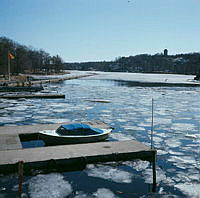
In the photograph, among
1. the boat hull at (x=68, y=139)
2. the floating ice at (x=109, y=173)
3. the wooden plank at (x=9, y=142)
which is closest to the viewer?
the floating ice at (x=109, y=173)

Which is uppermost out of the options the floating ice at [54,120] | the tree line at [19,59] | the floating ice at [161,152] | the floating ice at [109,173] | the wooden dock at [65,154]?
the tree line at [19,59]

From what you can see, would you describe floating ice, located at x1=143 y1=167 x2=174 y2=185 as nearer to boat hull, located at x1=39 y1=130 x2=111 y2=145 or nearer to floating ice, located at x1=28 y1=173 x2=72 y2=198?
floating ice, located at x1=28 y1=173 x2=72 y2=198

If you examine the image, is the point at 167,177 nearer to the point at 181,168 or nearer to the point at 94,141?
the point at 181,168

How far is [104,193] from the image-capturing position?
9602 millimetres

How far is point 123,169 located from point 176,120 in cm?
1250

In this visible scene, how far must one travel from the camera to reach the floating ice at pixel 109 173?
35.6 feet

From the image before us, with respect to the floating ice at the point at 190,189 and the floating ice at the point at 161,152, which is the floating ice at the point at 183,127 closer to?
the floating ice at the point at 161,152

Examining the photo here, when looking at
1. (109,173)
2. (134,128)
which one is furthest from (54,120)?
(109,173)

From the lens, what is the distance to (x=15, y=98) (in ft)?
124

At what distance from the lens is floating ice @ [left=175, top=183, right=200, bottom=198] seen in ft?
31.4

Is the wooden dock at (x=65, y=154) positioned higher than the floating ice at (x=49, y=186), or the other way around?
the wooden dock at (x=65, y=154)

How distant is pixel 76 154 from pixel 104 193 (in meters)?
3.27

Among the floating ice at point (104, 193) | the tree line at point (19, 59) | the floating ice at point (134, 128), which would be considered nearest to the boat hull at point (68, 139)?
the floating ice at point (134, 128)

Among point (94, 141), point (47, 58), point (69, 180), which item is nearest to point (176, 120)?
point (94, 141)
